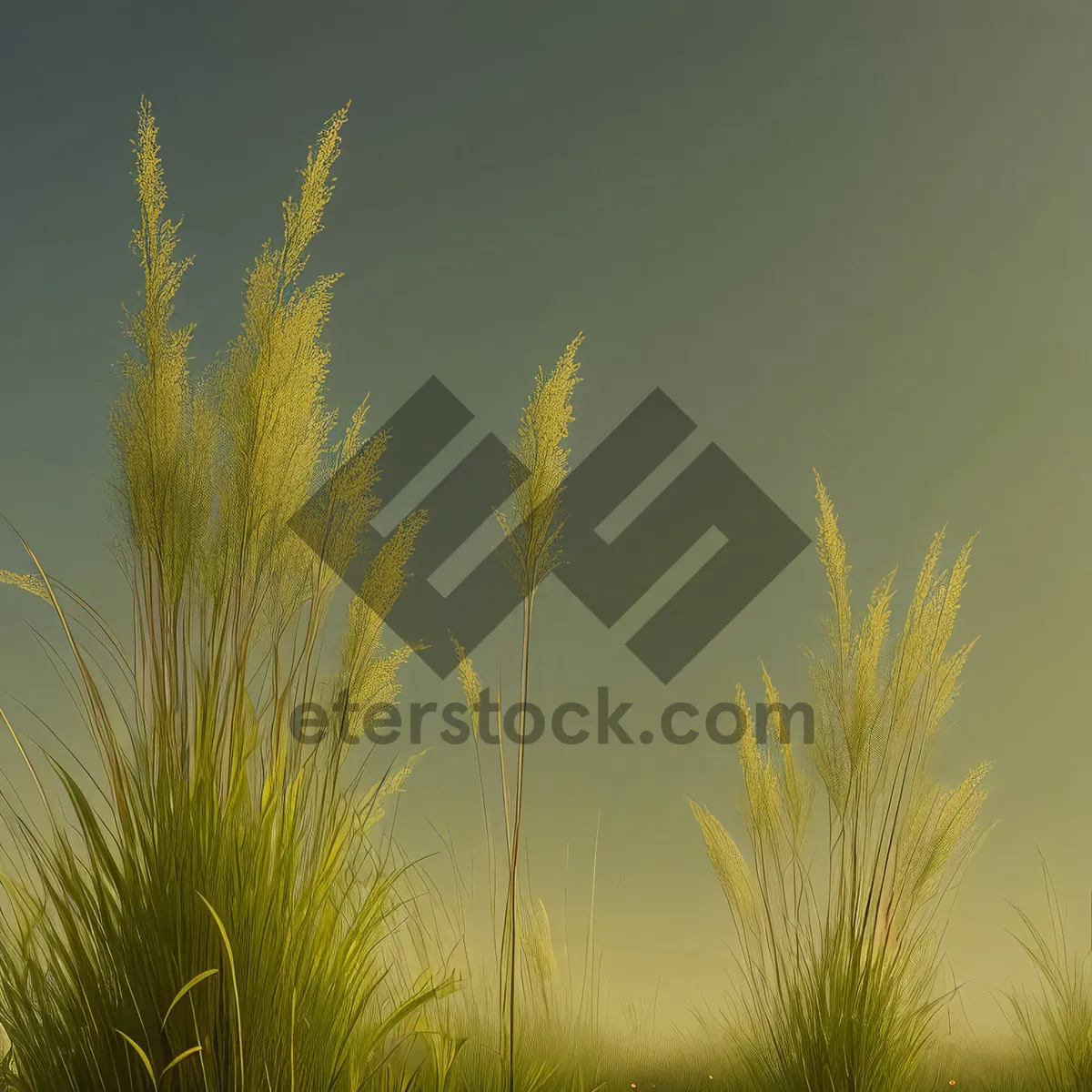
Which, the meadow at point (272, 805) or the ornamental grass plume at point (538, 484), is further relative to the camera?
the ornamental grass plume at point (538, 484)

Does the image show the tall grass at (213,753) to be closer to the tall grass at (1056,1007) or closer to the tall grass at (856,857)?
the tall grass at (856,857)

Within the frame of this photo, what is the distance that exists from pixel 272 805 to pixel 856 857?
170 centimetres

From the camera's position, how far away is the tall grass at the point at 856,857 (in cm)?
230

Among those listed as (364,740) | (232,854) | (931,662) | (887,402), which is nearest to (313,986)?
(232,854)

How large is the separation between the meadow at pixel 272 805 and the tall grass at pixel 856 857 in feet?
0.04

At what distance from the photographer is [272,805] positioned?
1.45 m

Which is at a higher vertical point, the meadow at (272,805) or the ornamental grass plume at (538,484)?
the ornamental grass plume at (538,484)

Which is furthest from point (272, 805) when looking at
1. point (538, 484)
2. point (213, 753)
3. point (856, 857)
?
point (856, 857)

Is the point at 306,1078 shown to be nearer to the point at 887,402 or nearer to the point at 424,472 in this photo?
the point at 424,472

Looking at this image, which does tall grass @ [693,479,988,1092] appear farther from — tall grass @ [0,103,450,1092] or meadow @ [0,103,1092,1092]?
tall grass @ [0,103,450,1092]

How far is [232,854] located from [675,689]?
99.0 inches

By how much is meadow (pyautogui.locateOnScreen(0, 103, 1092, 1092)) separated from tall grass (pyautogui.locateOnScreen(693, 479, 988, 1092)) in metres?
0.01

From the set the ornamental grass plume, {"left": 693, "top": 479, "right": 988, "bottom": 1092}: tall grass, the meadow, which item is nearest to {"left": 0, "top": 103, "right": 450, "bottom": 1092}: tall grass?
the meadow

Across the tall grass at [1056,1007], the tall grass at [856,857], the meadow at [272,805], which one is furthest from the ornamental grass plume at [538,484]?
the tall grass at [1056,1007]
